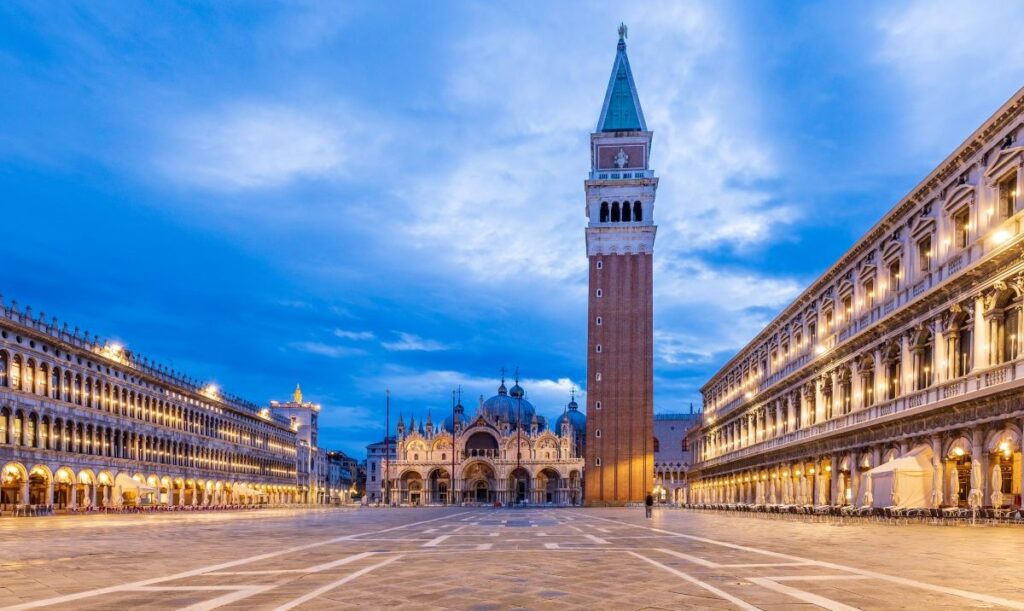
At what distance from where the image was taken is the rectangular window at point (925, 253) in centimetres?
3422

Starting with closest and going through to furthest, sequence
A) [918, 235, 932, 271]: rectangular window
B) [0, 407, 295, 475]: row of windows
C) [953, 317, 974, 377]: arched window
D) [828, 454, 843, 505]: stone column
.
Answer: [953, 317, 974, 377]: arched window, [918, 235, 932, 271]: rectangular window, [828, 454, 843, 505]: stone column, [0, 407, 295, 475]: row of windows

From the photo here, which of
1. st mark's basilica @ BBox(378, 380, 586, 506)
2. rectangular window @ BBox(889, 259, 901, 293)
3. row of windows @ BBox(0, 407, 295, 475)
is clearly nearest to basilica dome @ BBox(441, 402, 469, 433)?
st mark's basilica @ BBox(378, 380, 586, 506)

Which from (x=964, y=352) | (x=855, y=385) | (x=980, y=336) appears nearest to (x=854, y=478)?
(x=855, y=385)

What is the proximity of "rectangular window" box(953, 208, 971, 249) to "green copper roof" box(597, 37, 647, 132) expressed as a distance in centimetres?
6711

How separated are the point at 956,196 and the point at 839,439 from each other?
15660 millimetres

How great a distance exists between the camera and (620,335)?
293 feet

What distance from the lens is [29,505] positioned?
55375 millimetres

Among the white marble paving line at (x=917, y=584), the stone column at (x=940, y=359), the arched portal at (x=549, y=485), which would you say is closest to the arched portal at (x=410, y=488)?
the arched portal at (x=549, y=485)

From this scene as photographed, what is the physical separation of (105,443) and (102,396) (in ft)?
13.0

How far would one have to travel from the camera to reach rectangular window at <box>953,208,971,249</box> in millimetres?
30845

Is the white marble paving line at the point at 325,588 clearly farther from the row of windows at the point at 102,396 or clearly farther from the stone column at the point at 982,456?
the row of windows at the point at 102,396

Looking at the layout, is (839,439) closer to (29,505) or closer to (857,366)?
(857,366)

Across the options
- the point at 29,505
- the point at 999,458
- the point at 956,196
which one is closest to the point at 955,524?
the point at 999,458

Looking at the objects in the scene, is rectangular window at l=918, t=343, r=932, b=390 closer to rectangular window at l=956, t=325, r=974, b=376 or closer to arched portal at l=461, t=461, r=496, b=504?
rectangular window at l=956, t=325, r=974, b=376
